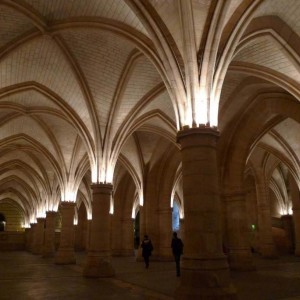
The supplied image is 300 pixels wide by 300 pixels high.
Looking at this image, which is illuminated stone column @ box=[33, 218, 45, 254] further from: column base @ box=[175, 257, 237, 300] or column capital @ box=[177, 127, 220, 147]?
column base @ box=[175, 257, 237, 300]

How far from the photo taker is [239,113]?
53.2ft

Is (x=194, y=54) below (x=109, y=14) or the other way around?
below

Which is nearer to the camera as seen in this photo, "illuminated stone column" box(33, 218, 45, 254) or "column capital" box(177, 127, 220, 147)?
"column capital" box(177, 127, 220, 147)

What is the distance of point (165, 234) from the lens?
20781 millimetres

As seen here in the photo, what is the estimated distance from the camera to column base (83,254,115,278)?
12686mm

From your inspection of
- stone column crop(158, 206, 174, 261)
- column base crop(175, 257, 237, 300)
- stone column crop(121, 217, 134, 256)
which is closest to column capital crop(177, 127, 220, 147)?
column base crop(175, 257, 237, 300)

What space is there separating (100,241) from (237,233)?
19.7ft

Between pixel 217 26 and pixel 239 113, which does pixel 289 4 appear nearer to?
pixel 217 26

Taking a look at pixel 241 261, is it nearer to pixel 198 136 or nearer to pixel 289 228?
pixel 198 136

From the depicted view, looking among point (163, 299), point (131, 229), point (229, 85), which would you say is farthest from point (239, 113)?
point (131, 229)

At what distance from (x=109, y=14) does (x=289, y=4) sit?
5324mm

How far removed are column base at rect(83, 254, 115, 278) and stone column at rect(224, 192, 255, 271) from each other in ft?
17.6

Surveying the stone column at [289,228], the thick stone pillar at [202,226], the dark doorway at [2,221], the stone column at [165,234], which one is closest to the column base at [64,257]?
the stone column at [165,234]

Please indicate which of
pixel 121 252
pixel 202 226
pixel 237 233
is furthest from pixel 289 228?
pixel 202 226
